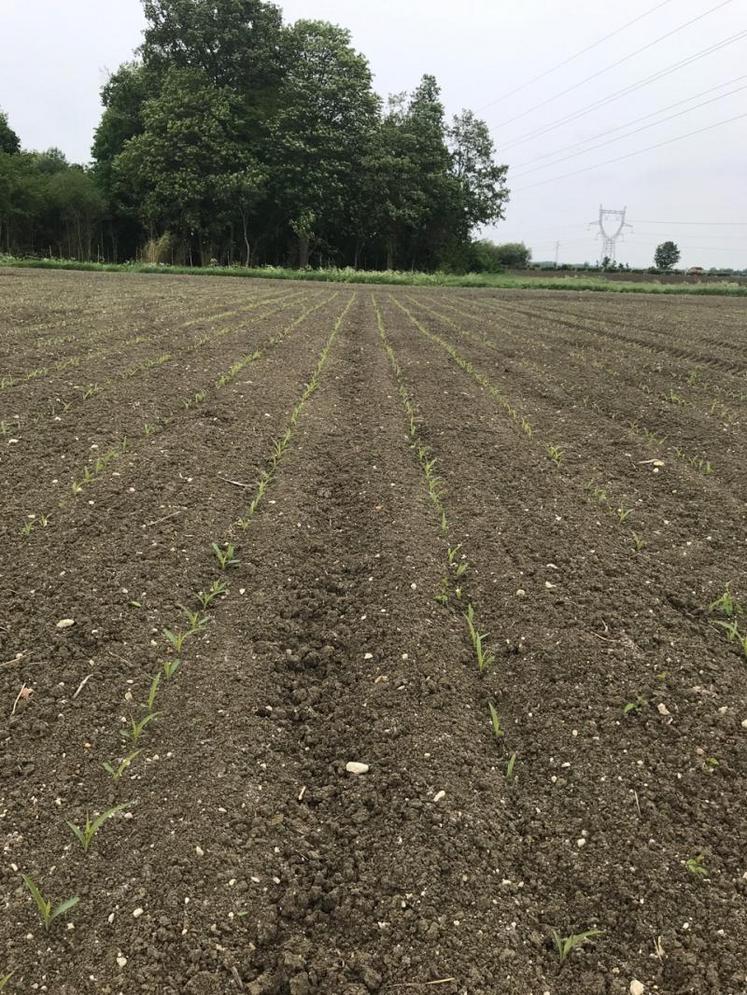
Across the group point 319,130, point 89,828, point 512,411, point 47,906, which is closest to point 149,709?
point 89,828

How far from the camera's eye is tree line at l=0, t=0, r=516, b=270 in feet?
139

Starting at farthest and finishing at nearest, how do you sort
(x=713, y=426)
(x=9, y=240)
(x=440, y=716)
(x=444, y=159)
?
(x=444, y=159) < (x=9, y=240) < (x=713, y=426) < (x=440, y=716)

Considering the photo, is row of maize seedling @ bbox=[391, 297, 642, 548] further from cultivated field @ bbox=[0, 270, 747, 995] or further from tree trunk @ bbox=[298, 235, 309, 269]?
tree trunk @ bbox=[298, 235, 309, 269]

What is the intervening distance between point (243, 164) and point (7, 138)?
1343 inches

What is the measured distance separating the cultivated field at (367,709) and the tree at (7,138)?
72.1 m

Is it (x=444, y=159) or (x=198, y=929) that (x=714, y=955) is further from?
(x=444, y=159)

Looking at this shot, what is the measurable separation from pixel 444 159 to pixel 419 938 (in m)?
59.1

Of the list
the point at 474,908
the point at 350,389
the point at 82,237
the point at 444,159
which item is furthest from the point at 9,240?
the point at 474,908

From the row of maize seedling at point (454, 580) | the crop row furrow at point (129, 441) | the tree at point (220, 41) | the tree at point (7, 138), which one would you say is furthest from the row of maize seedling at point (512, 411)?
the tree at point (7, 138)

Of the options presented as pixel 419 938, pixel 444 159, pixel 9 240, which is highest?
pixel 444 159

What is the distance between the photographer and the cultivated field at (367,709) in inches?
67.7

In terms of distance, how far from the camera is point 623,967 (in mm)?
1662

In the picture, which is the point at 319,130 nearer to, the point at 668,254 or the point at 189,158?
the point at 189,158

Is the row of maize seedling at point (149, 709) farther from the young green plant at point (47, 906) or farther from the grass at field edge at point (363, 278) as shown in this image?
the grass at field edge at point (363, 278)
